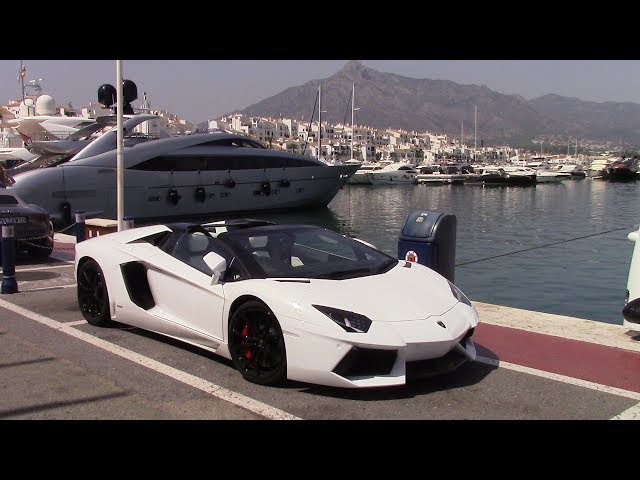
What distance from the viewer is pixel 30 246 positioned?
427 inches

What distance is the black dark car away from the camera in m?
10.6

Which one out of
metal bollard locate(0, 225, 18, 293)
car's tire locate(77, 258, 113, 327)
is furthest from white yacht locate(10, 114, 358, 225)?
car's tire locate(77, 258, 113, 327)

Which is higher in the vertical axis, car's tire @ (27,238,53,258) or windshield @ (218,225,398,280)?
windshield @ (218,225,398,280)

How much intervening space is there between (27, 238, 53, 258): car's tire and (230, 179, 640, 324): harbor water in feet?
24.8

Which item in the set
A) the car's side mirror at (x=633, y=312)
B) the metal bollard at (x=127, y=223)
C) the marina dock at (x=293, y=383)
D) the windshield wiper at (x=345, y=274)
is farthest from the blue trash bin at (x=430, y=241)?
the metal bollard at (x=127, y=223)

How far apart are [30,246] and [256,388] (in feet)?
24.6

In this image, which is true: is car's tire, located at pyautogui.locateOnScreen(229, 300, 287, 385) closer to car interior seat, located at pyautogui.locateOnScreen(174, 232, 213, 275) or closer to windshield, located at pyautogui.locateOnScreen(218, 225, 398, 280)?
windshield, located at pyautogui.locateOnScreen(218, 225, 398, 280)

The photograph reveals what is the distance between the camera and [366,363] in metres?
4.51

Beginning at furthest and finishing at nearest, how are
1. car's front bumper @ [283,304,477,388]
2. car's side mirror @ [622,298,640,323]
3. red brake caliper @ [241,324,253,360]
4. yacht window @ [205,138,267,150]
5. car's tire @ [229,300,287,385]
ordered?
yacht window @ [205,138,267,150] → car's side mirror @ [622,298,640,323] → red brake caliper @ [241,324,253,360] → car's tire @ [229,300,287,385] → car's front bumper @ [283,304,477,388]

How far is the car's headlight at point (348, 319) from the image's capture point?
4.46 metres

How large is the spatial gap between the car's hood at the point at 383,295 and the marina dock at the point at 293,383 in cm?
54

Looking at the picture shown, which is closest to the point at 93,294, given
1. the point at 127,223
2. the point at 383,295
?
the point at 383,295
